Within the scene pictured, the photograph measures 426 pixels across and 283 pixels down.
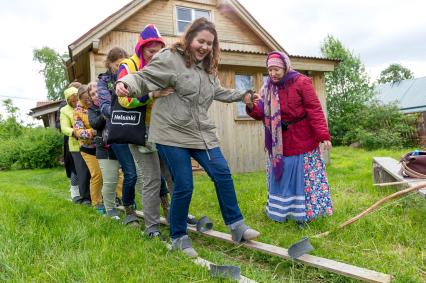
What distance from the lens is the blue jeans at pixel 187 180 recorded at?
3056 mm

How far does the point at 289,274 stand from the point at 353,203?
2311mm

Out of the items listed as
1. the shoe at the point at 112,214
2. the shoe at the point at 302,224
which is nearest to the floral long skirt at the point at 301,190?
the shoe at the point at 302,224

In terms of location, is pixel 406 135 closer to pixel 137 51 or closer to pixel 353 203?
pixel 353 203

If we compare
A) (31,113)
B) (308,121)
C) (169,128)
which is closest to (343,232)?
(308,121)

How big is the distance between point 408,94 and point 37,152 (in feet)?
98.0

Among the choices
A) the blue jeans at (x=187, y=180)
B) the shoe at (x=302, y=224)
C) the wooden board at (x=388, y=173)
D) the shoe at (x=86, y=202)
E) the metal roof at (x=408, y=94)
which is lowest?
the shoe at (x=302, y=224)

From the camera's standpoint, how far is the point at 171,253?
2.97m

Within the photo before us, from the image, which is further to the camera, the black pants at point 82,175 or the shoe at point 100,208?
the black pants at point 82,175

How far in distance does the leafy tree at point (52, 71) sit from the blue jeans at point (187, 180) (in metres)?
41.3

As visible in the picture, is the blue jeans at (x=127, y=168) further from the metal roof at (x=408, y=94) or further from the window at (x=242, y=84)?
the metal roof at (x=408, y=94)

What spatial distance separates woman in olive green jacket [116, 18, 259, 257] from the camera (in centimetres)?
304

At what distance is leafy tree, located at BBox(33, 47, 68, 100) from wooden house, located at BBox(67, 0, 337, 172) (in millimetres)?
30521

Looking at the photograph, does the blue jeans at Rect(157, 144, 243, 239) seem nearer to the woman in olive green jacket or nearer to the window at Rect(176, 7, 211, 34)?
the woman in olive green jacket

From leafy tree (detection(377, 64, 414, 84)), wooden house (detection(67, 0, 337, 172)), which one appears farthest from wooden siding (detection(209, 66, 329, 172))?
leafy tree (detection(377, 64, 414, 84))
